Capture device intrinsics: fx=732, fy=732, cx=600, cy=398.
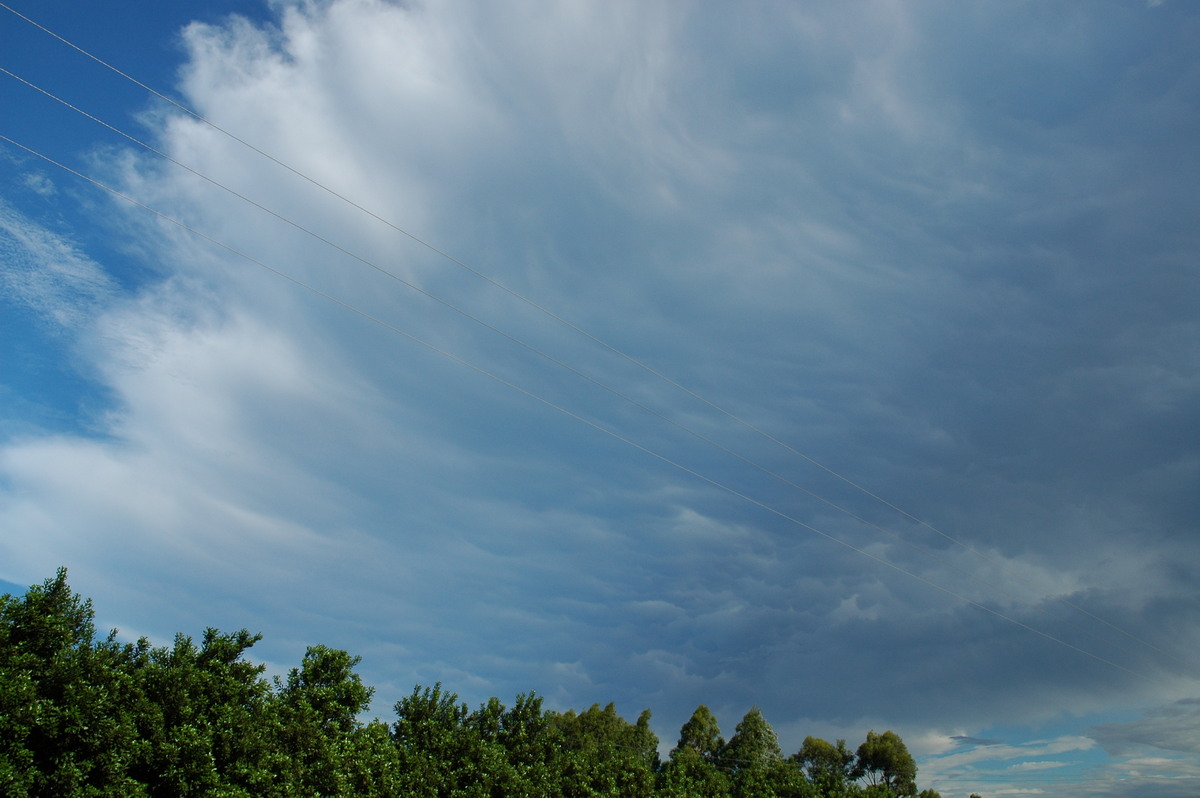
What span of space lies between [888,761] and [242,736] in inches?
3026

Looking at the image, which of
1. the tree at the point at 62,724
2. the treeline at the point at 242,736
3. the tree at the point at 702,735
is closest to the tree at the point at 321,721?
the treeline at the point at 242,736

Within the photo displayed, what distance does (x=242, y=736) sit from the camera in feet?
95.0

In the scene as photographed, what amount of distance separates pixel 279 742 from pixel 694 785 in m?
24.1

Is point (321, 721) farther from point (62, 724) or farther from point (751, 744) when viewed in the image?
point (751, 744)

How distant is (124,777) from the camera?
25.5 meters

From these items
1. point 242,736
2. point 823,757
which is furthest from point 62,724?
point 823,757

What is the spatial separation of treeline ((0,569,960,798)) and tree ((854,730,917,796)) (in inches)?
1592

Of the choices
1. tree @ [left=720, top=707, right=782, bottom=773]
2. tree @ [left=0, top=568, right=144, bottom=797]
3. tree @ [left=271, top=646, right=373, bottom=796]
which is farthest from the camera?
tree @ [left=720, top=707, right=782, bottom=773]

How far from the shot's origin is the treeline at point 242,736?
83.6ft

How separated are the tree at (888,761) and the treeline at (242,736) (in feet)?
133

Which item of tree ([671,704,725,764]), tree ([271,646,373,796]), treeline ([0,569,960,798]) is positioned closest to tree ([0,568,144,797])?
treeline ([0,569,960,798])

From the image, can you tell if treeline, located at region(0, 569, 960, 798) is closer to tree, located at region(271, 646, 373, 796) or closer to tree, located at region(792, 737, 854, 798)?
tree, located at region(271, 646, 373, 796)

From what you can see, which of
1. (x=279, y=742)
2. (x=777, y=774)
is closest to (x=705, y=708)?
(x=777, y=774)

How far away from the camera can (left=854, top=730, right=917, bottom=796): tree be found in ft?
266
